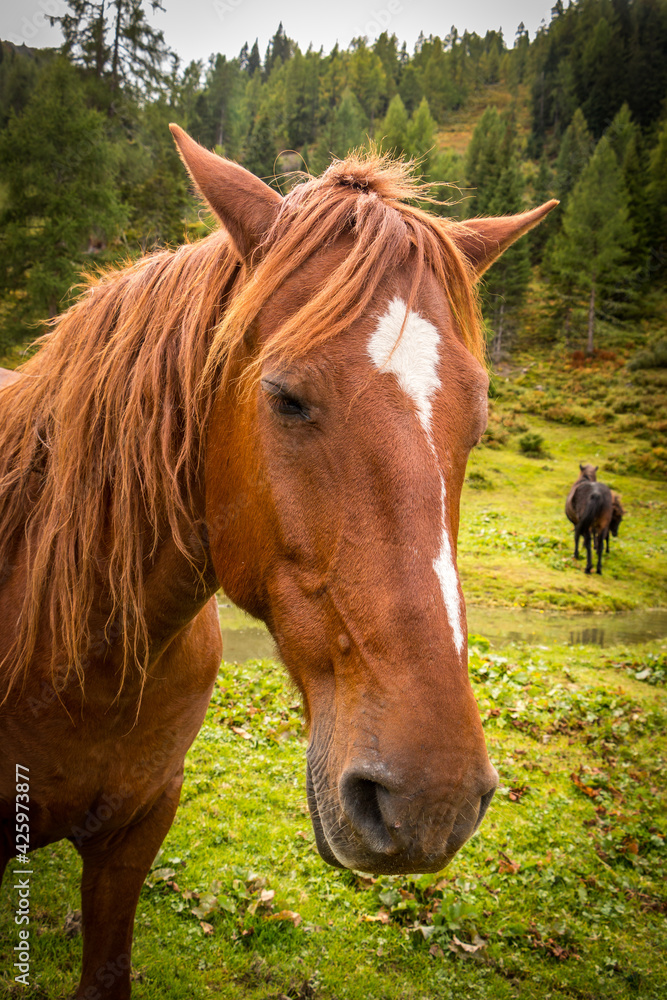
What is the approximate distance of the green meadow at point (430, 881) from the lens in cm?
313

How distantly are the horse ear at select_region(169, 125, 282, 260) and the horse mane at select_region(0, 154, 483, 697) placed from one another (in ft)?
0.17

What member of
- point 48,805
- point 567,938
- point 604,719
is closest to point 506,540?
point 604,719

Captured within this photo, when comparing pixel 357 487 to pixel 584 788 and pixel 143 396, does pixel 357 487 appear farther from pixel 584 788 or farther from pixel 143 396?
pixel 584 788

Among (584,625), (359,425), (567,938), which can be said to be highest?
(359,425)

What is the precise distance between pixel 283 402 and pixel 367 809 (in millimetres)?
944

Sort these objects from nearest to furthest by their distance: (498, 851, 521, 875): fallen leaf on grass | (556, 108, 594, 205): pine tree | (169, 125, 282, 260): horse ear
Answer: (169, 125, 282, 260): horse ear → (498, 851, 521, 875): fallen leaf on grass → (556, 108, 594, 205): pine tree

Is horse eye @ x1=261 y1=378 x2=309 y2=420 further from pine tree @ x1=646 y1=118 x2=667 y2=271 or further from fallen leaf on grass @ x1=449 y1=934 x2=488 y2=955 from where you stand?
pine tree @ x1=646 y1=118 x2=667 y2=271

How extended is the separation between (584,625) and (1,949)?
9884mm

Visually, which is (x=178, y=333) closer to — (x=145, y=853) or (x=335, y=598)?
(x=335, y=598)

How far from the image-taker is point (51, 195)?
57.0ft

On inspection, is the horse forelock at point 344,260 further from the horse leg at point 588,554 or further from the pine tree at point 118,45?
the pine tree at point 118,45

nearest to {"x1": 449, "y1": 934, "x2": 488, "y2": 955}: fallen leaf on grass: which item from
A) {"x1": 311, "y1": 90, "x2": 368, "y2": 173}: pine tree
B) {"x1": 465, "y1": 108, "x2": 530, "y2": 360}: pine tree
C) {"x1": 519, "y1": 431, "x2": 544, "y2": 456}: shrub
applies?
{"x1": 519, "y1": 431, "x2": 544, "y2": 456}: shrub

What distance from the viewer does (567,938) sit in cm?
353

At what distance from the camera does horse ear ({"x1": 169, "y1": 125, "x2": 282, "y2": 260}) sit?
1585 millimetres
